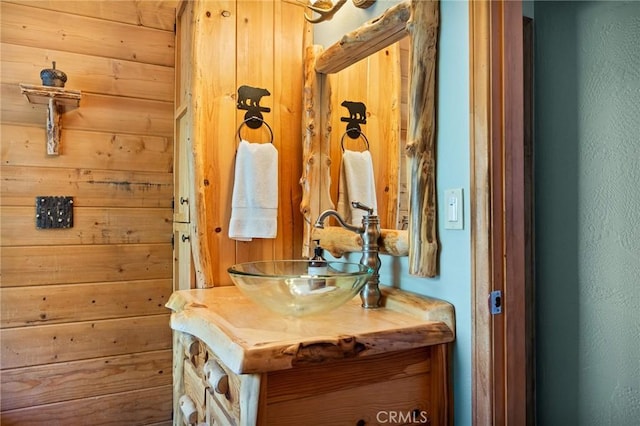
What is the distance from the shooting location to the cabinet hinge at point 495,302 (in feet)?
3.34

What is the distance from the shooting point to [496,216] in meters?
1.02

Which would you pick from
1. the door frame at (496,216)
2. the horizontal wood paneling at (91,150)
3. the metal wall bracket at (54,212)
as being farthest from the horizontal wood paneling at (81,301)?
the door frame at (496,216)

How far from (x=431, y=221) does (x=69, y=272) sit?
1618 millimetres

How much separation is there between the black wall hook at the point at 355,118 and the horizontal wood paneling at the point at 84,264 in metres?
1.07

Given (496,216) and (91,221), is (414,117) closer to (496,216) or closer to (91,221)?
(496,216)

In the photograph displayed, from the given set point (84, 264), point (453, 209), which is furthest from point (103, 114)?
point (453, 209)

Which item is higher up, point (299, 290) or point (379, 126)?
point (379, 126)

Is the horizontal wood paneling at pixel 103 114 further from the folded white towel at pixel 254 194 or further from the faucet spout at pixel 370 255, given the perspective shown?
the faucet spout at pixel 370 255

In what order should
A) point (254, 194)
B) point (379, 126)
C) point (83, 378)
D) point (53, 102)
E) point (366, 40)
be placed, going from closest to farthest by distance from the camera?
point (366, 40) < point (379, 126) < point (254, 194) < point (53, 102) < point (83, 378)

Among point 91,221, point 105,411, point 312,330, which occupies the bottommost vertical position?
point 105,411

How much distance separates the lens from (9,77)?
1813mm

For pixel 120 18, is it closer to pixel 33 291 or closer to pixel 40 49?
pixel 40 49

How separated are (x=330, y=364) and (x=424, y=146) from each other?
611 mm

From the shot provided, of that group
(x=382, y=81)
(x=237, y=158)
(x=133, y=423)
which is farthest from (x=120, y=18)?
(x=133, y=423)
